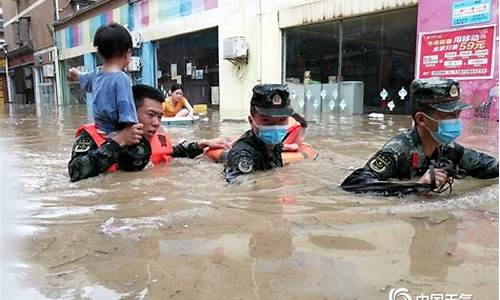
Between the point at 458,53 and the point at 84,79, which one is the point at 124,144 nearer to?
the point at 84,79

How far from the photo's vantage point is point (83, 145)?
351 centimetres

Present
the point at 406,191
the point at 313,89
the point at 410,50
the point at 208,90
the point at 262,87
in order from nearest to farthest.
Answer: the point at 406,191 → the point at 262,87 → the point at 410,50 → the point at 313,89 → the point at 208,90

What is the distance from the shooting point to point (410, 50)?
9.55 meters

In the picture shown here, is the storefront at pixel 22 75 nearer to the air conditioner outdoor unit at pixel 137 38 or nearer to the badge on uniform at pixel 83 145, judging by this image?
the air conditioner outdoor unit at pixel 137 38

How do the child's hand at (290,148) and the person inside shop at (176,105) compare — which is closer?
the child's hand at (290,148)

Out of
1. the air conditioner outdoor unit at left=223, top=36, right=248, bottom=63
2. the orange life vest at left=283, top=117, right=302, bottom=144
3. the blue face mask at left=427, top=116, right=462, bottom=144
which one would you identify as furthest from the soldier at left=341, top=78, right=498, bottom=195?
the air conditioner outdoor unit at left=223, top=36, right=248, bottom=63

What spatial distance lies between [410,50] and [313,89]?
109 inches

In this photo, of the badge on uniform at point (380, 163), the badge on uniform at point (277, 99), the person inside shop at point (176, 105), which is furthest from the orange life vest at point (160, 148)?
the person inside shop at point (176, 105)

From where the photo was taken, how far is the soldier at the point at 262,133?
10.8 feet

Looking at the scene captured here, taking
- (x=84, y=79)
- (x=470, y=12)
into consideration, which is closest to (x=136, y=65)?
(x=470, y=12)

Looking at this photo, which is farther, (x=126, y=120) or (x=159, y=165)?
(x=159, y=165)

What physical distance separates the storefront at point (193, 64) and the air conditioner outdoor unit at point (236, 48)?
1339mm

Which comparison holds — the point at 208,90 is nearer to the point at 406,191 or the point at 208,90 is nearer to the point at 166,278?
the point at 406,191

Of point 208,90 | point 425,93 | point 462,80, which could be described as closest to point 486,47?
point 462,80
